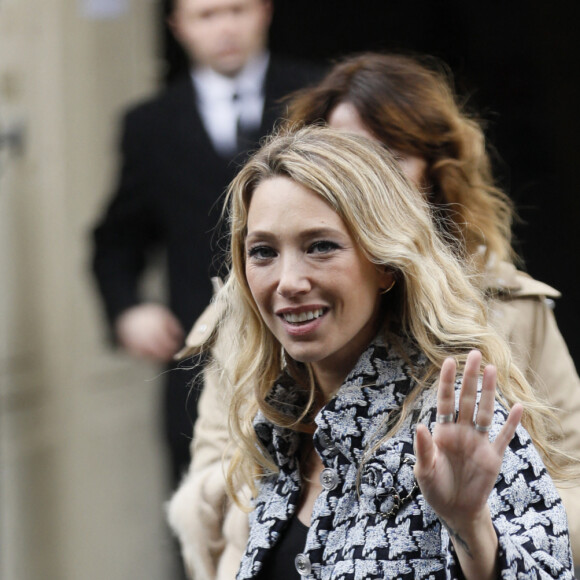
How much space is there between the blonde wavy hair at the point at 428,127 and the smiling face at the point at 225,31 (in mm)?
1024

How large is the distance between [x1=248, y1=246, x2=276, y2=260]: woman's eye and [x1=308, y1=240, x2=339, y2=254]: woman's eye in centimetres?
9

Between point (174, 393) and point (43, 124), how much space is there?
2.01 m

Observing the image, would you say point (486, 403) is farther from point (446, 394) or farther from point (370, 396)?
point (370, 396)

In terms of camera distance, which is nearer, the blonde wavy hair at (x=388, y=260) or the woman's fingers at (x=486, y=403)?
the woman's fingers at (x=486, y=403)

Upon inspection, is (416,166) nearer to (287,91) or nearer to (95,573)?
(287,91)

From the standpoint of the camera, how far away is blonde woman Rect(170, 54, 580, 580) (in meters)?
2.87

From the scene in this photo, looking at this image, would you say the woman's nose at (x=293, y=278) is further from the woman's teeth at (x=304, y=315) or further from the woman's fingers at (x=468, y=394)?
the woman's fingers at (x=468, y=394)

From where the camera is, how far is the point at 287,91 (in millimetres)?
4277

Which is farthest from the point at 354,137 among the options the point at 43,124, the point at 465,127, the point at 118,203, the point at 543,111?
the point at 43,124

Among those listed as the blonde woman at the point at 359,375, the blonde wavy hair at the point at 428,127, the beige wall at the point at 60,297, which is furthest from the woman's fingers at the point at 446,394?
the beige wall at the point at 60,297

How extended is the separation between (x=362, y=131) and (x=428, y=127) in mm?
180

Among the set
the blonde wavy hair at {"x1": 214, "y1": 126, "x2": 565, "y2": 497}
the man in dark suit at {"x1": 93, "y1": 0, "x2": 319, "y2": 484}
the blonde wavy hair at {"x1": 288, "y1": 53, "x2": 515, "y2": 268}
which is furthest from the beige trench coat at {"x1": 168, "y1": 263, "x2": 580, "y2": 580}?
the man in dark suit at {"x1": 93, "y1": 0, "x2": 319, "y2": 484}

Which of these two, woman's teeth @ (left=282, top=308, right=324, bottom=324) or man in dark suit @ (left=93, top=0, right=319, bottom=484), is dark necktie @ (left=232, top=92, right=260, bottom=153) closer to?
man in dark suit @ (left=93, top=0, right=319, bottom=484)

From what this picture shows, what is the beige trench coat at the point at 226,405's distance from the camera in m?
2.84
